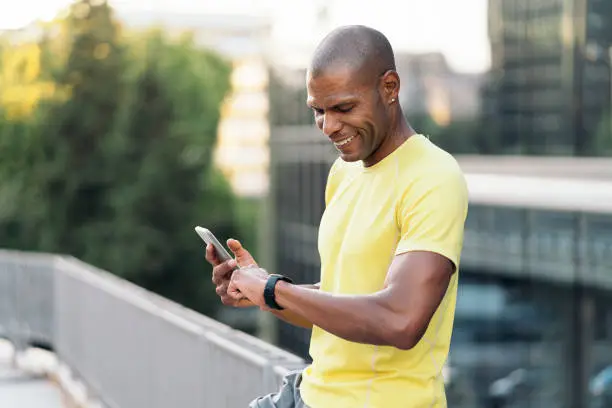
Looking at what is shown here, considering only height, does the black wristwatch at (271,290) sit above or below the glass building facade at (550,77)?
above

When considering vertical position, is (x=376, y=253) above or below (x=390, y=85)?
below

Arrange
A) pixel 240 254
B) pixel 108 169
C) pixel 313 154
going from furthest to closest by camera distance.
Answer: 1. pixel 108 169
2. pixel 313 154
3. pixel 240 254

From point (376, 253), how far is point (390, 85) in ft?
1.10

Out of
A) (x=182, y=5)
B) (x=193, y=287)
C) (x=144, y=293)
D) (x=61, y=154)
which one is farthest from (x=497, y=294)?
(x=182, y=5)

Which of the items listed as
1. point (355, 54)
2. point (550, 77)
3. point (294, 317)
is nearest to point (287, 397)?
point (294, 317)

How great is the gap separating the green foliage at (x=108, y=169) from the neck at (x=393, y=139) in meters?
61.0

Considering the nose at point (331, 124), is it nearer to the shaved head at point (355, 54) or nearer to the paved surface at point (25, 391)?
the shaved head at point (355, 54)

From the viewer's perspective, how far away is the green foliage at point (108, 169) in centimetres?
6494

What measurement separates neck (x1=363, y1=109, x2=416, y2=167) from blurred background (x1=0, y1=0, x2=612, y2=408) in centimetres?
1390

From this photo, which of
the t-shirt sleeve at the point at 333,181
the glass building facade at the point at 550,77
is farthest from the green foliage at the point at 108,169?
the t-shirt sleeve at the point at 333,181

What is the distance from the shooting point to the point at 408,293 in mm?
2646

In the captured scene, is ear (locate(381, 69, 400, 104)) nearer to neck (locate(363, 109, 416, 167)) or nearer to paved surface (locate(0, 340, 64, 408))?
neck (locate(363, 109, 416, 167))

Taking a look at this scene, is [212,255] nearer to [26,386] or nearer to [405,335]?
[405,335]

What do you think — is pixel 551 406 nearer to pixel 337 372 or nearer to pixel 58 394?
pixel 58 394
